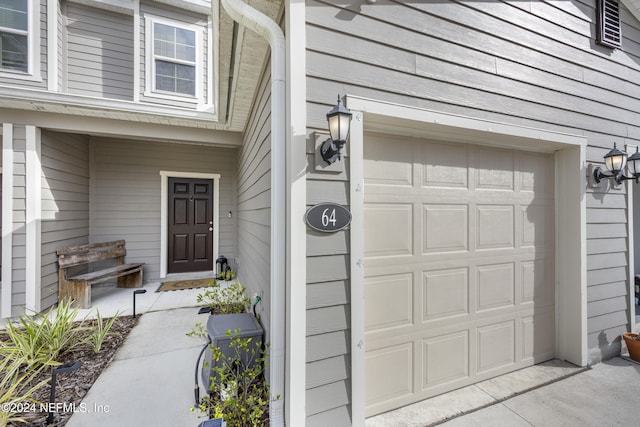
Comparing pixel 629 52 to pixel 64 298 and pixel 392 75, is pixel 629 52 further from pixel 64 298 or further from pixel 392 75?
pixel 64 298

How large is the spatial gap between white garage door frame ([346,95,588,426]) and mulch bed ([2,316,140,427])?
1994 mm

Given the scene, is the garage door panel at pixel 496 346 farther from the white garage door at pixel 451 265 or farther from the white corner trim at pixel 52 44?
the white corner trim at pixel 52 44

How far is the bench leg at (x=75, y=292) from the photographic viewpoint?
3.84 metres

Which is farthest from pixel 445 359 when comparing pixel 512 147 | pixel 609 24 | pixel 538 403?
pixel 609 24

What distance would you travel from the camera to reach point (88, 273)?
443 centimetres

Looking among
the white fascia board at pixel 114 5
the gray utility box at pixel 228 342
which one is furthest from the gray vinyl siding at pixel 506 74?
the white fascia board at pixel 114 5

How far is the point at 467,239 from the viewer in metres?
2.15

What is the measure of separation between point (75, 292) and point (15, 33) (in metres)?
3.64

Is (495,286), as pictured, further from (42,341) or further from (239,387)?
(42,341)

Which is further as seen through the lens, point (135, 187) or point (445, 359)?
point (135, 187)

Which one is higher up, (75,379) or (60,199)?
(60,199)

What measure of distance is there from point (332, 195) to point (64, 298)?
4.47m

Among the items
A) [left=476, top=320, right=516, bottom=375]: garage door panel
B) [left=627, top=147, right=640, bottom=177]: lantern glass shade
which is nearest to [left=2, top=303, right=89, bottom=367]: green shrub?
[left=476, top=320, right=516, bottom=375]: garage door panel

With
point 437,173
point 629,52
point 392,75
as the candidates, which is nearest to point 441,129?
point 437,173
